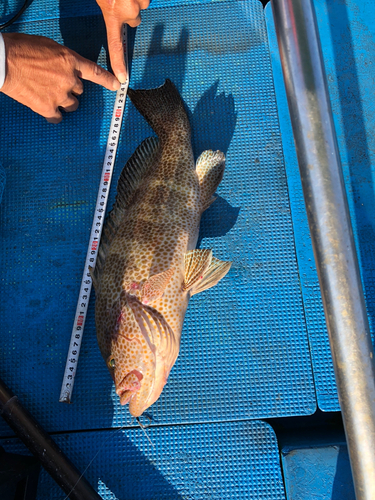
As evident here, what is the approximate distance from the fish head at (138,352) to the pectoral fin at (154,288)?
0.07 meters

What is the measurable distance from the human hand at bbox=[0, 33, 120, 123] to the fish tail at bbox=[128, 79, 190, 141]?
407 mm

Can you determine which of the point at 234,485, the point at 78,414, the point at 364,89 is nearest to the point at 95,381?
the point at 78,414

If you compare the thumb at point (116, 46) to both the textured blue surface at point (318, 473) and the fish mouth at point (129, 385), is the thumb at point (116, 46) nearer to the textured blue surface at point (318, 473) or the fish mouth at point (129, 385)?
the fish mouth at point (129, 385)

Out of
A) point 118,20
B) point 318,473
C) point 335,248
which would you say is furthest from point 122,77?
point 318,473

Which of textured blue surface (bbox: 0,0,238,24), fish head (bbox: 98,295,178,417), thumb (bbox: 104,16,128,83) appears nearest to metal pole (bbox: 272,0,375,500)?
fish head (bbox: 98,295,178,417)

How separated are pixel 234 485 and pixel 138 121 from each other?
3272mm

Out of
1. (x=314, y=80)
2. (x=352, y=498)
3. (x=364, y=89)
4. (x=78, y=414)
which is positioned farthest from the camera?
(x=364, y=89)

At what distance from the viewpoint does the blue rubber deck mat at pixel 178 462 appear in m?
2.89

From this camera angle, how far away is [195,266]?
2703 millimetres

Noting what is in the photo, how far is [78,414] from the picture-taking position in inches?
120

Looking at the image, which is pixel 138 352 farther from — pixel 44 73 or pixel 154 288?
pixel 44 73

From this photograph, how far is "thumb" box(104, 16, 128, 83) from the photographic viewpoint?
10.2 ft

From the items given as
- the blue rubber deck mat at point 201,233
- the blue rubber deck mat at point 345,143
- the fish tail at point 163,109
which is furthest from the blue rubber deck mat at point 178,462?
the fish tail at point 163,109

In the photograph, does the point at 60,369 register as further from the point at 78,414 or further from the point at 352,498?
the point at 352,498
